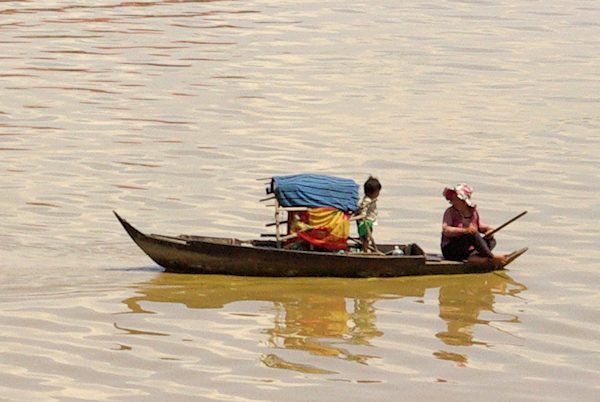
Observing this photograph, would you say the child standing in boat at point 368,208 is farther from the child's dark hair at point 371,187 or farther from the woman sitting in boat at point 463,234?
the woman sitting in boat at point 463,234

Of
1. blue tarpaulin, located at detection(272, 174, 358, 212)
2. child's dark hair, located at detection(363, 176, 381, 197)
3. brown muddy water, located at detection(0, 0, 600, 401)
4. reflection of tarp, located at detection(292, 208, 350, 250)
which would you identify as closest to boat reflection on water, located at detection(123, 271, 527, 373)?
brown muddy water, located at detection(0, 0, 600, 401)

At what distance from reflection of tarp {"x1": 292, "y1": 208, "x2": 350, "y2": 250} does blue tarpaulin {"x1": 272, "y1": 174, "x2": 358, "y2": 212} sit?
0.27ft

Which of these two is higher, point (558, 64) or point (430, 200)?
point (558, 64)

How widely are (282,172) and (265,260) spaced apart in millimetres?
6027

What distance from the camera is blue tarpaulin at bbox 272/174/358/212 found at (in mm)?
13312

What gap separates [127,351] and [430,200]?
730cm

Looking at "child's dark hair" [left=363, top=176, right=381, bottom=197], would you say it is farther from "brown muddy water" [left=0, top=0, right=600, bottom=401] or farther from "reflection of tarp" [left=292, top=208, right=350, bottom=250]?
"brown muddy water" [left=0, top=0, right=600, bottom=401]

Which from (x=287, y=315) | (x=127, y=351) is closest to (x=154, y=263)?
(x=287, y=315)

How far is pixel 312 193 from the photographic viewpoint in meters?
13.3

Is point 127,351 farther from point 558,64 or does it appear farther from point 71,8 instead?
point 71,8

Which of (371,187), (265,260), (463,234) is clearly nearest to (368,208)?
(371,187)

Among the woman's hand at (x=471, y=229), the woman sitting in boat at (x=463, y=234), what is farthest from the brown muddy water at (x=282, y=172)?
the woman's hand at (x=471, y=229)

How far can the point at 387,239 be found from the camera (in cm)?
1562

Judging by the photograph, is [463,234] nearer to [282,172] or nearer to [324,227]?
[324,227]
